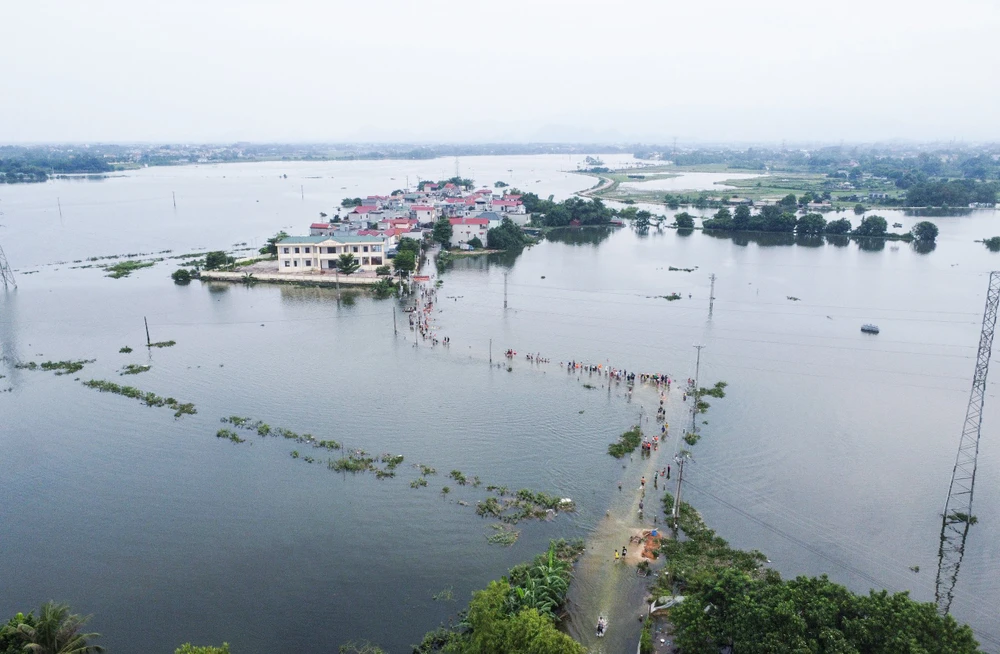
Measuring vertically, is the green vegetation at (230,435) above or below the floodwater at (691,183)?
below

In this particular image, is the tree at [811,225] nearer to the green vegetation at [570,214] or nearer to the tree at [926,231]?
the tree at [926,231]

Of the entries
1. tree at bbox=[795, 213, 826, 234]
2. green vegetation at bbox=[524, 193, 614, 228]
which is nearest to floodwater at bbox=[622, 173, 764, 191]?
green vegetation at bbox=[524, 193, 614, 228]

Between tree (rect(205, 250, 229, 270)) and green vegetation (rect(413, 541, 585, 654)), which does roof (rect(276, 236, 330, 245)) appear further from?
green vegetation (rect(413, 541, 585, 654))

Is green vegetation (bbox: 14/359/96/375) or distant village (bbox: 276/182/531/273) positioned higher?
distant village (bbox: 276/182/531/273)

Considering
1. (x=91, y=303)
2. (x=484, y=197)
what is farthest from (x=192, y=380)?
(x=484, y=197)

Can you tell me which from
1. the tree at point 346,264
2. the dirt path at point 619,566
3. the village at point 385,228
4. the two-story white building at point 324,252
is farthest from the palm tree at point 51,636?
the two-story white building at point 324,252
